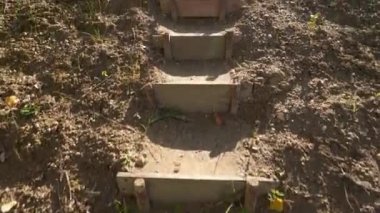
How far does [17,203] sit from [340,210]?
6.77 ft

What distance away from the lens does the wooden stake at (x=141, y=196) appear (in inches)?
97.3

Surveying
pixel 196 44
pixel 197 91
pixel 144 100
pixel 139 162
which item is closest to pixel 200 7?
pixel 196 44

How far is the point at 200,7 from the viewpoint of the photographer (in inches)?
131

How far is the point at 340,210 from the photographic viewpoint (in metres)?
2.48

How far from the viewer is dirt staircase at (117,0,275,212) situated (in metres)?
2.53

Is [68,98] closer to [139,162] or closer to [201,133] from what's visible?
[139,162]

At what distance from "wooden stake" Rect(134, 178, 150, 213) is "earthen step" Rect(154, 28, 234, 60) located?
1106 mm

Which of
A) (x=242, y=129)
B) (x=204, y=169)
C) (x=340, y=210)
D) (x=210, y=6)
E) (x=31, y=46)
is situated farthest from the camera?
(x=210, y=6)

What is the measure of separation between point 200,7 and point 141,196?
5.40 ft

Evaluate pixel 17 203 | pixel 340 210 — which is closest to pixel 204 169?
pixel 340 210

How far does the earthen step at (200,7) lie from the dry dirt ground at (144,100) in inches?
3.7

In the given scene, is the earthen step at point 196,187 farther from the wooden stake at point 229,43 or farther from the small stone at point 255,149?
the wooden stake at point 229,43

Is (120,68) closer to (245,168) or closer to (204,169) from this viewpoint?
(204,169)

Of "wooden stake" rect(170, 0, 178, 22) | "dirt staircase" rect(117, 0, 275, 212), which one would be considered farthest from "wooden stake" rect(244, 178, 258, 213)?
"wooden stake" rect(170, 0, 178, 22)
